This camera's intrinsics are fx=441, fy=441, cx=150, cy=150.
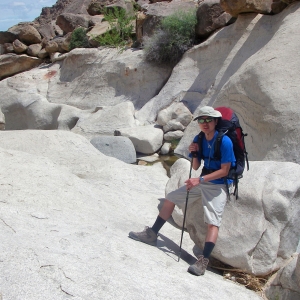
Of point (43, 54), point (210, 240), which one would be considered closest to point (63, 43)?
point (43, 54)

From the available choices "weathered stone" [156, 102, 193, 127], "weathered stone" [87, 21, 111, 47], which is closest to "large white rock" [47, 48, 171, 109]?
"weathered stone" [87, 21, 111, 47]

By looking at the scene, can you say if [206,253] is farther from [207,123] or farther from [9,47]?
[9,47]

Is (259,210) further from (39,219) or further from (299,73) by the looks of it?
(299,73)

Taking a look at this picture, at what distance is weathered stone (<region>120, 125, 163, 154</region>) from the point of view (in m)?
11.7

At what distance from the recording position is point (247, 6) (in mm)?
11750

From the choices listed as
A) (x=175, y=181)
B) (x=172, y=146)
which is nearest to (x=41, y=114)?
(x=172, y=146)

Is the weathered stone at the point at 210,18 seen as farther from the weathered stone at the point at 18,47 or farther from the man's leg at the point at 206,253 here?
the man's leg at the point at 206,253

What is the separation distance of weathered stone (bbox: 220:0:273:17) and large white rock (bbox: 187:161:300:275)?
7.94 meters

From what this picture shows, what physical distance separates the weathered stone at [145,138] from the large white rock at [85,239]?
4.19 m

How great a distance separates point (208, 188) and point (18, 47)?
1817 cm

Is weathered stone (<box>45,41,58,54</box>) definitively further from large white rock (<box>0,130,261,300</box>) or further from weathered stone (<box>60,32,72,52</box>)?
large white rock (<box>0,130,261,300</box>)

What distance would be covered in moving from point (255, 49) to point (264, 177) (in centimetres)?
757

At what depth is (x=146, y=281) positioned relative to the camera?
12.1 feet

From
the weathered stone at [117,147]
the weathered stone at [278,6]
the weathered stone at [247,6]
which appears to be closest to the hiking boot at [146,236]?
the weathered stone at [117,147]
